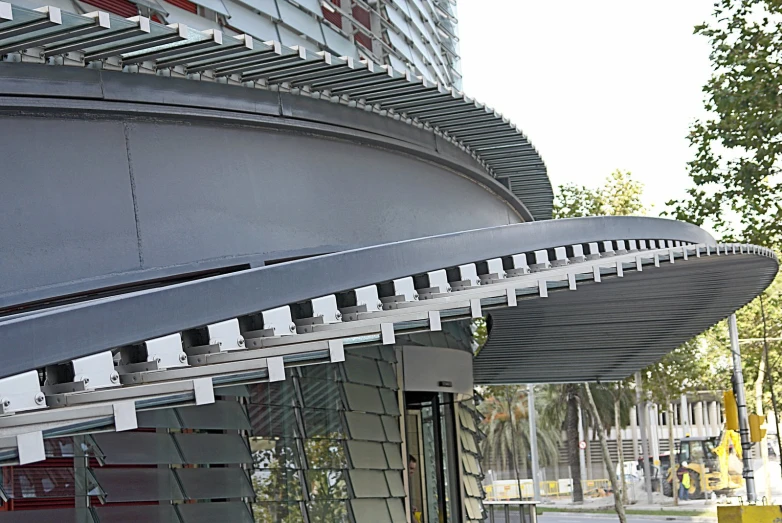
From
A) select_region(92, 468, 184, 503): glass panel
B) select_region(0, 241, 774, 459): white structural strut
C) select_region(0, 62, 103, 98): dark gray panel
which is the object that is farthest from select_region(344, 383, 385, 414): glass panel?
select_region(0, 62, 103, 98): dark gray panel

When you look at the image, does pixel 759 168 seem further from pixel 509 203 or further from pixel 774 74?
pixel 509 203

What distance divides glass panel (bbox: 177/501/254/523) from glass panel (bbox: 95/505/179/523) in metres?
0.14

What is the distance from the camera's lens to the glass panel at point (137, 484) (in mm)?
7422

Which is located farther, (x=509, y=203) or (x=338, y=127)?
(x=509, y=203)

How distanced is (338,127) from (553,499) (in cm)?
6048

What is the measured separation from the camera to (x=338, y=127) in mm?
9703

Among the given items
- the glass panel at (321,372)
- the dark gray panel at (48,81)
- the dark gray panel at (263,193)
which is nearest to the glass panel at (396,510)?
the glass panel at (321,372)

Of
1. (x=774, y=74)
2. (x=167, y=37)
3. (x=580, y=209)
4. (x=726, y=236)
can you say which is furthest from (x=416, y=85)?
(x=580, y=209)

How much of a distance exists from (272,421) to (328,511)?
4.52 feet

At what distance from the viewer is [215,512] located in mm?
8375

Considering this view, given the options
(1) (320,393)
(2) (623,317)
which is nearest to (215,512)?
(1) (320,393)

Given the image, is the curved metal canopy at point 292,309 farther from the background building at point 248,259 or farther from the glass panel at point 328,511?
the glass panel at point 328,511

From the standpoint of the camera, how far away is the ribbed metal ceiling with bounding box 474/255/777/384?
11250 millimetres

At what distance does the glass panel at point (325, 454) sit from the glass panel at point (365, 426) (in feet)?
1.08
